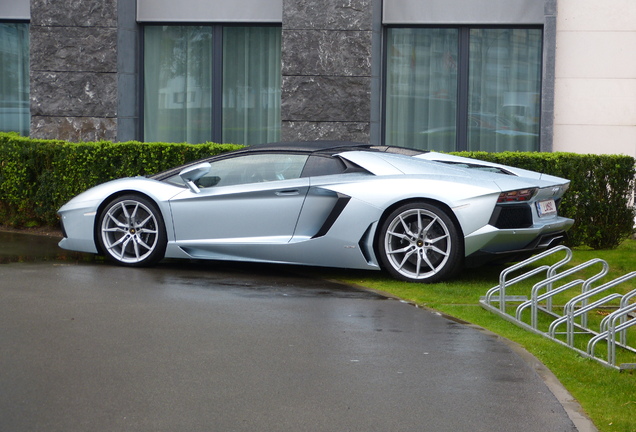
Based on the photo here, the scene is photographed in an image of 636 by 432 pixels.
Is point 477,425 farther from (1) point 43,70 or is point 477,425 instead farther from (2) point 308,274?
(1) point 43,70

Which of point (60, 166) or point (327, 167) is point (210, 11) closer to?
point (60, 166)

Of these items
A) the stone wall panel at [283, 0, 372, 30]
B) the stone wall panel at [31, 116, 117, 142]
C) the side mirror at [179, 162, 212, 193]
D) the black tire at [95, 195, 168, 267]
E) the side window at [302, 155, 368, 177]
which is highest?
the stone wall panel at [283, 0, 372, 30]

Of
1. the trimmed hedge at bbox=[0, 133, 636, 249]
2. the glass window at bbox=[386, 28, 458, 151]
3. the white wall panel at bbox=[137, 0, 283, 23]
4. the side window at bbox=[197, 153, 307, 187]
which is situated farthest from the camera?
the white wall panel at bbox=[137, 0, 283, 23]

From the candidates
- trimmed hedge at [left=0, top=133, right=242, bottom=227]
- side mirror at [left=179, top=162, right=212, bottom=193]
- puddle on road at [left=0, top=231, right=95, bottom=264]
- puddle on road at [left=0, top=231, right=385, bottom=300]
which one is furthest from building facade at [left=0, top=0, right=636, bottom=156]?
side mirror at [left=179, top=162, right=212, bottom=193]

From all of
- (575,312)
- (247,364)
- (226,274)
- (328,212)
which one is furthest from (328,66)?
(247,364)

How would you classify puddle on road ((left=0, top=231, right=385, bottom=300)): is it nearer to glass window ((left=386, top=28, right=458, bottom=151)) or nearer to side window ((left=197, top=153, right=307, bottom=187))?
side window ((left=197, top=153, right=307, bottom=187))

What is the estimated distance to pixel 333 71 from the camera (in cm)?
1588

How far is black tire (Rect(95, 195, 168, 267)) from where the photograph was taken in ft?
33.8

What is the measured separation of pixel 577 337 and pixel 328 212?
9.82ft

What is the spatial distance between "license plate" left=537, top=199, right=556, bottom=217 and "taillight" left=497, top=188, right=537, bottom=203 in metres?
0.20

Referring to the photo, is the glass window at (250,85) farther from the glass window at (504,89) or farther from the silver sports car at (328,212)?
the silver sports car at (328,212)

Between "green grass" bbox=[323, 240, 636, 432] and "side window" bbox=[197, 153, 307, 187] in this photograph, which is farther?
"side window" bbox=[197, 153, 307, 187]

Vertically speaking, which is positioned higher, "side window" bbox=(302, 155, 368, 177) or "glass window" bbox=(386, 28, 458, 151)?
"glass window" bbox=(386, 28, 458, 151)

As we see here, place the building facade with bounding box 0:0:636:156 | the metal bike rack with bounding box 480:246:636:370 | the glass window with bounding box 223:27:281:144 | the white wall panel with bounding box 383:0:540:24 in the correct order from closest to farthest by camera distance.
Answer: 1. the metal bike rack with bounding box 480:246:636:370
2. the building facade with bounding box 0:0:636:156
3. the white wall panel with bounding box 383:0:540:24
4. the glass window with bounding box 223:27:281:144
